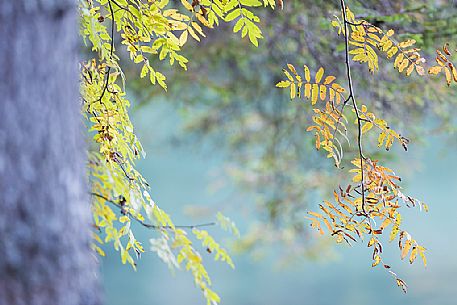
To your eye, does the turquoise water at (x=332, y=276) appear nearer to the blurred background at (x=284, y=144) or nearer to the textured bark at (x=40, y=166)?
the blurred background at (x=284, y=144)

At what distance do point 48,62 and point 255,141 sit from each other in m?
5.95

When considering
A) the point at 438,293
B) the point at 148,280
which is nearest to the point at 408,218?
the point at 438,293

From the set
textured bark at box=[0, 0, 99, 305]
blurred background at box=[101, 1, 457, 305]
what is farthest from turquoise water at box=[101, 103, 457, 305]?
textured bark at box=[0, 0, 99, 305]

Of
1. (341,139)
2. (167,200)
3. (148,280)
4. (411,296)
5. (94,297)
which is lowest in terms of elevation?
(94,297)

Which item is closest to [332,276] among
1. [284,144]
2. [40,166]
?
[284,144]

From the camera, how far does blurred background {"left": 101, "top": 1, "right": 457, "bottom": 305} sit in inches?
153

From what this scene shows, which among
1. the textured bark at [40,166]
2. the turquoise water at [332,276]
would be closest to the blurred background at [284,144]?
the turquoise water at [332,276]

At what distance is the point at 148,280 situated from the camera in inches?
588

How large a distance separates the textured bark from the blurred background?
Answer: 124 cm

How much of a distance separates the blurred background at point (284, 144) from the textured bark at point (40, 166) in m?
1.24

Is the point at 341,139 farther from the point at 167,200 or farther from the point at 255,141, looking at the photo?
the point at 167,200

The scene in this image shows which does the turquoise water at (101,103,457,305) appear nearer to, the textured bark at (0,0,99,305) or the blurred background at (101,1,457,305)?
the blurred background at (101,1,457,305)

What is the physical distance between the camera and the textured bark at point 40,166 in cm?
143

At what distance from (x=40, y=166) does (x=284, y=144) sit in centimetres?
555
